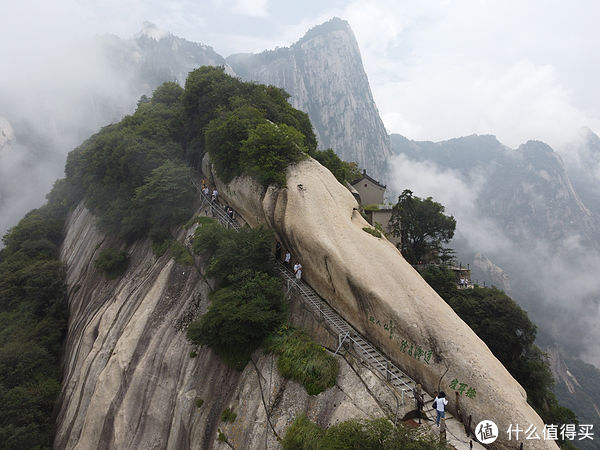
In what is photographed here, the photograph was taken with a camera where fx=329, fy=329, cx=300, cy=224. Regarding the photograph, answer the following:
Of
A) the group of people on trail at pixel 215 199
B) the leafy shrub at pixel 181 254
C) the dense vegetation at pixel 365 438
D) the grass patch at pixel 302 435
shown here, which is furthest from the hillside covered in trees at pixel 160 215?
the dense vegetation at pixel 365 438

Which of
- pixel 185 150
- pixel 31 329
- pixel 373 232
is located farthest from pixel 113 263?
pixel 373 232

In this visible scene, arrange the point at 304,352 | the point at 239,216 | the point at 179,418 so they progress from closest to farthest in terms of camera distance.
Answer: the point at 304,352, the point at 179,418, the point at 239,216

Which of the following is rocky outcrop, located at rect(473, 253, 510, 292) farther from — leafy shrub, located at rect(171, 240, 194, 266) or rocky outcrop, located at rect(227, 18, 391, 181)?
leafy shrub, located at rect(171, 240, 194, 266)

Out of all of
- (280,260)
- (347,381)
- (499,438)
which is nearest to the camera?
(499,438)

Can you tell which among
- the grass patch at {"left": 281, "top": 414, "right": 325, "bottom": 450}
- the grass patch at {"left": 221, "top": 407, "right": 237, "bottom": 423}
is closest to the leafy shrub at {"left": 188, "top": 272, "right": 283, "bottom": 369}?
the grass patch at {"left": 221, "top": 407, "right": 237, "bottom": 423}

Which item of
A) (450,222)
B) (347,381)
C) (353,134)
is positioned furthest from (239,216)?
(353,134)

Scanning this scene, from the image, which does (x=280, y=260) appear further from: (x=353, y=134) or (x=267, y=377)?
(x=353, y=134)
